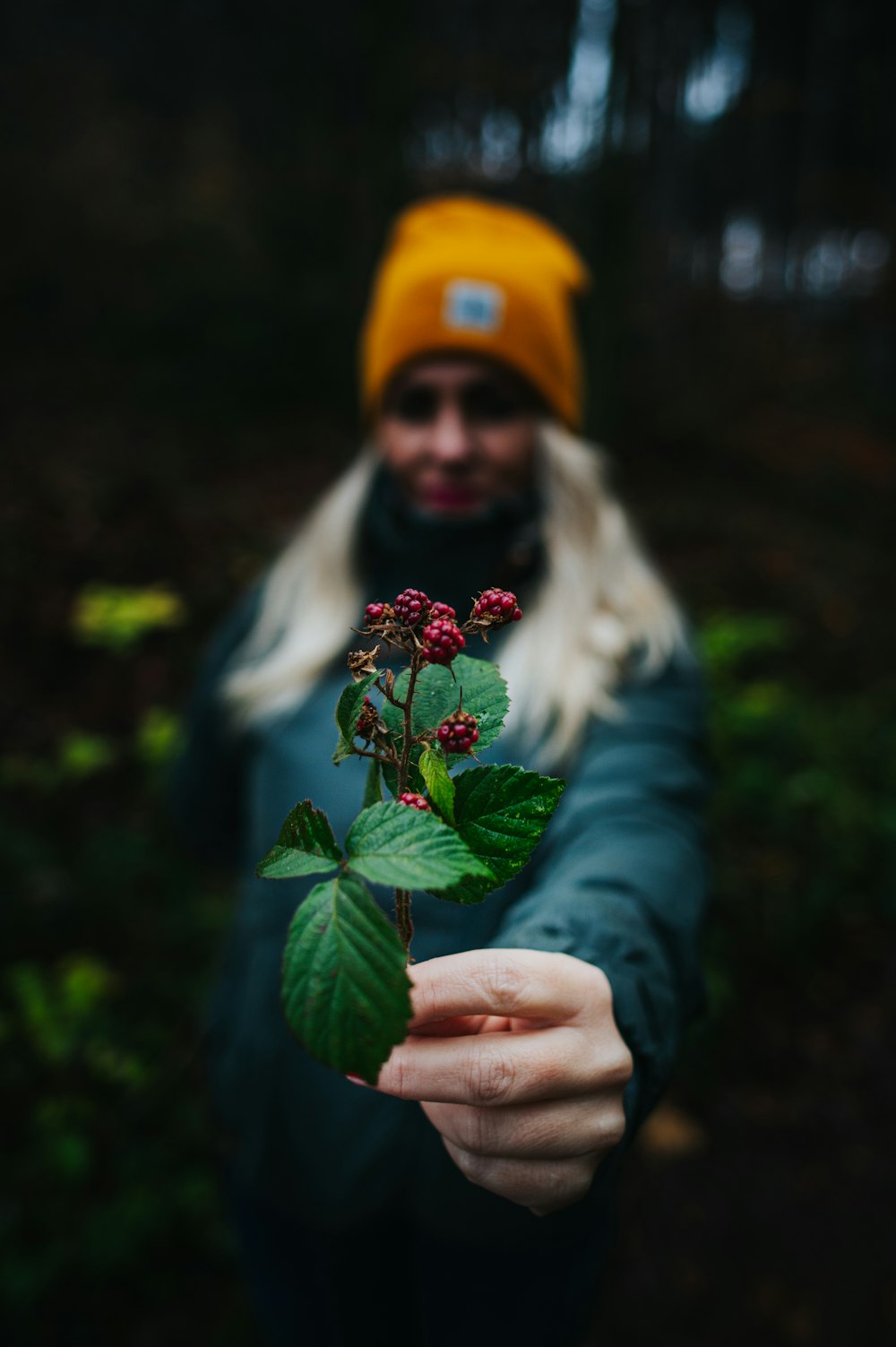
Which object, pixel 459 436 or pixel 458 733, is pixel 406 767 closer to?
pixel 458 733

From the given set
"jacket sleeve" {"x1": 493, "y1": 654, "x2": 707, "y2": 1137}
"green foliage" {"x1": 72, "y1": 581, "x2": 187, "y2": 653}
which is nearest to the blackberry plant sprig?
"jacket sleeve" {"x1": 493, "y1": 654, "x2": 707, "y2": 1137}

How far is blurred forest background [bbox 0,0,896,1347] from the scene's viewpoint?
2.74m

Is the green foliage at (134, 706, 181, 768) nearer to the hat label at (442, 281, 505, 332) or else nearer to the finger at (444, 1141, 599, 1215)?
the hat label at (442, 281, 505, 332)

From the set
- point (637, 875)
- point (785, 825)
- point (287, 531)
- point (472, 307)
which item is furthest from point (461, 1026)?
point (287, 531)

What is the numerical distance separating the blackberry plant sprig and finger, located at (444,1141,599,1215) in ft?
1.07

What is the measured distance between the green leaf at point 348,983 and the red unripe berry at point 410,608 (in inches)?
8.2

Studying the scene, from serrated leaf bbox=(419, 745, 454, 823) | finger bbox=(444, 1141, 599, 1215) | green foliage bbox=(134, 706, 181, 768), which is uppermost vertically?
serrated leaf bbox=(419, 745, 454, 823)

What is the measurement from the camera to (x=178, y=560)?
5.23 meters

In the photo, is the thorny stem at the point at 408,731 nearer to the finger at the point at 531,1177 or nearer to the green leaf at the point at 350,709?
the green leaf at the point at 350,709

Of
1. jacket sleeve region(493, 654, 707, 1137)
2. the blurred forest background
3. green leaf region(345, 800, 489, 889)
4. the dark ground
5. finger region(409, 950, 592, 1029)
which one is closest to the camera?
green leaf region(345, 800, 489, 889)

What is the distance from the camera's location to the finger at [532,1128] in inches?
29.9

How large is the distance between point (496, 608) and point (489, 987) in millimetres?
364

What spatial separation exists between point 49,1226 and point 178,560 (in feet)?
12.7

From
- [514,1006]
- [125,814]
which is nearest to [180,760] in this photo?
[125,814]
